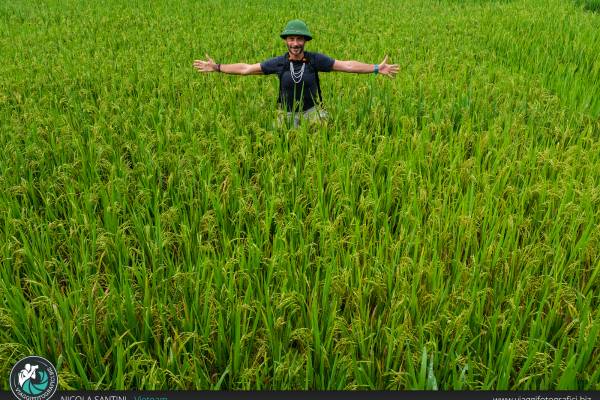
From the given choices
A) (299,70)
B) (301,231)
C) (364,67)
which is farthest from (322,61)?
(301,231)

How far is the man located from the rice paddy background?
0.22 metres

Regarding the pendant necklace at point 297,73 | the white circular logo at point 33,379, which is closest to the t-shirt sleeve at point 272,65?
the pendant necklace at point 297,73

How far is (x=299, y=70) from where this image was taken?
12.2 ft

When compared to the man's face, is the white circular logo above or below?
below

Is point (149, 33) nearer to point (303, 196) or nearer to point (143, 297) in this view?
point (303, 196)

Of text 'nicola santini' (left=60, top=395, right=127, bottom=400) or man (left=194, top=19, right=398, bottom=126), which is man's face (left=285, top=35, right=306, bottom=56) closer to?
man (left=194, top=19, right=398, bottom=126)

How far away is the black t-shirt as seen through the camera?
373cm

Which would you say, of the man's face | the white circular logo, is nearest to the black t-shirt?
the man's face

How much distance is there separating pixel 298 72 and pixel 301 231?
1942mm

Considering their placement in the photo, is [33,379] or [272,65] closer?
[33,379]

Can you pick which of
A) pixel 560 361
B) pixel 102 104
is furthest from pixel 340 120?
pixel 560 361

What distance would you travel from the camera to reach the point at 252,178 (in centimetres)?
278

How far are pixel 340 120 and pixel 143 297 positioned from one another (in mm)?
2205

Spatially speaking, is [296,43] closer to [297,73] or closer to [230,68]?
[297,73]
